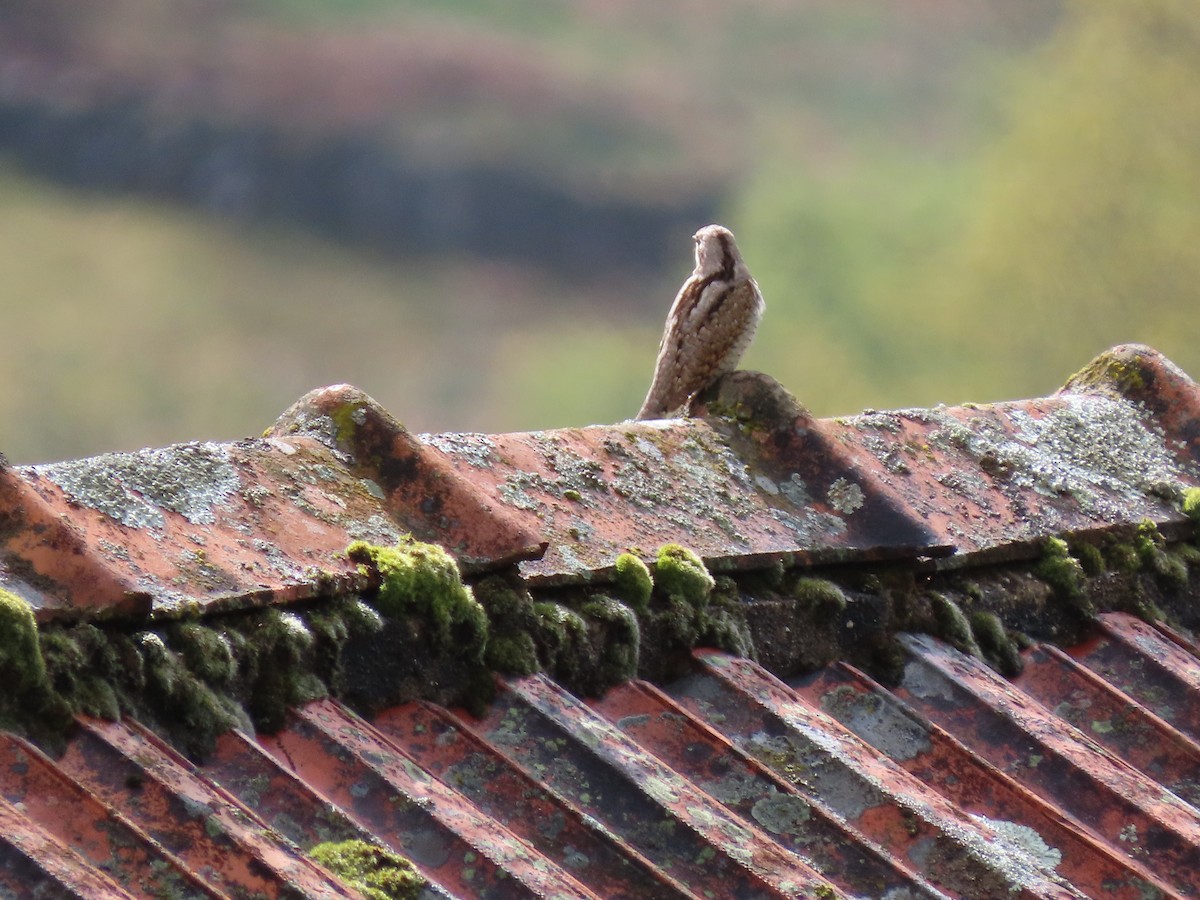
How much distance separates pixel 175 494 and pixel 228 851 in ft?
2.09

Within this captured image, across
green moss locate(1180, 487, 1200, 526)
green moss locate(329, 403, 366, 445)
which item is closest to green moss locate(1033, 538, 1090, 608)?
green moss locate(1180, 487, 1200, 526)

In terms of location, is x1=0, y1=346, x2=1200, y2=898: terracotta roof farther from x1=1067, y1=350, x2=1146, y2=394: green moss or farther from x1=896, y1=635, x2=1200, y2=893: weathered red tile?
x1=1067, y1=350, x2=1146, y2=394: green moss

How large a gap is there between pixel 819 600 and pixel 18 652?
4.28ft

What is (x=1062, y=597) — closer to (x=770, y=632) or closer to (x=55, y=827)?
(x=770, y=632)

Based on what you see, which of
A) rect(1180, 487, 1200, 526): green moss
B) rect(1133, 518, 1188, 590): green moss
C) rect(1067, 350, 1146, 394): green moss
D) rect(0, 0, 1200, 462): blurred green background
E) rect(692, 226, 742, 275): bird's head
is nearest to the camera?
rect(1133, 518, 1188, 590): green moss

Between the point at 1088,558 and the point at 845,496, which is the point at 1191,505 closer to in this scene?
the point at 1088,558

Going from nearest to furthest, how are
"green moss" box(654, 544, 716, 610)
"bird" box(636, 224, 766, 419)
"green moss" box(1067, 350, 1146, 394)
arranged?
"green moss" box(654, 544, 716, 610) < "green moss" box(1067, 350, 1146, 394) < "bird" box(636, 224, 766, 419)

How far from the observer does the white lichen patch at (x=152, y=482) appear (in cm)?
207

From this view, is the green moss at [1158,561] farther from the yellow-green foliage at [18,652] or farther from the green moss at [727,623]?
the yellow-green foliage at [18,652]

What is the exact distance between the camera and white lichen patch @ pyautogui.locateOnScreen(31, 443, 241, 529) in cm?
207

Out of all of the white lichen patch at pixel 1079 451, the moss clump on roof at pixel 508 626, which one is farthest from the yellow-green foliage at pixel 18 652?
the white lichen patch at pixel 1079 451

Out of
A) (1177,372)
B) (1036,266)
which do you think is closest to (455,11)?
(1036,266)

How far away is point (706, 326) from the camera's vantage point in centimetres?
436

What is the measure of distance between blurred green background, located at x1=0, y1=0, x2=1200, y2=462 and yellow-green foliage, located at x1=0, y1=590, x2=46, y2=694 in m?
22.3
